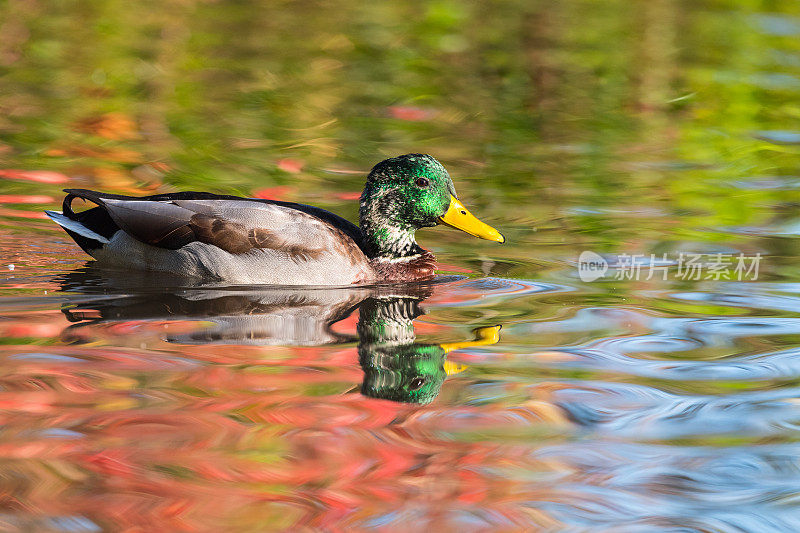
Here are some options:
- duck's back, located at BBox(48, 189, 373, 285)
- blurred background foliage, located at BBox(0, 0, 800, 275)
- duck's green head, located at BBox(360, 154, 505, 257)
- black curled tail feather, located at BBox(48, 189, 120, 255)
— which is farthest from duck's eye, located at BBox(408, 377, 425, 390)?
black curled tail feather, located at BBox(48, 189, 120, 255)

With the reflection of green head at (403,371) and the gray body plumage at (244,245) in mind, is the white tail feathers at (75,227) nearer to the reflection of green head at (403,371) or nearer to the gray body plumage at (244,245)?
the gray body plumage at (244,245)

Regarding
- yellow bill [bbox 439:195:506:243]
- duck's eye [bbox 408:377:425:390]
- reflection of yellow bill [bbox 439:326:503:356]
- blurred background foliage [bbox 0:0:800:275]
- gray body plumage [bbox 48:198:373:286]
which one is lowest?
duck's eye [bbox 408:377:425:390]

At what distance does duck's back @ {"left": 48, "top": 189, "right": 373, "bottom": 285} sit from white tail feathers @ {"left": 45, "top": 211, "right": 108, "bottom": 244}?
0.04ft

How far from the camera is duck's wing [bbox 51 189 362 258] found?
667cm

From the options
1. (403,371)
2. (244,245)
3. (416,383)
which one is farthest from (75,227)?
(416,383)

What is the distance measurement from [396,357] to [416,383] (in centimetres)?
39

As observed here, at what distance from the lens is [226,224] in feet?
22.0

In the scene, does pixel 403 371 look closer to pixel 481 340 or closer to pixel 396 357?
pixel 396 357

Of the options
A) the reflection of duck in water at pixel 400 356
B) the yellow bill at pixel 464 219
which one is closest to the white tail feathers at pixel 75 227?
the reflection of duck in water at pixel 400 356

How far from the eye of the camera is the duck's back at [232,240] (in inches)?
262

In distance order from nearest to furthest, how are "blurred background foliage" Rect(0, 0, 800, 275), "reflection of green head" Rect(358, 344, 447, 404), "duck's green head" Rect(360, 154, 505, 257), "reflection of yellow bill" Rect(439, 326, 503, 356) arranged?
"reflection of green head" Rect(358, 344, 447, 404)
"reflection of yellow bill" Rect(439, 326, 503, 356)
"duck's green head" Rect(360, 154, 505, 257)
"blurred background foliage" Rect(0, 0, 800, 275)

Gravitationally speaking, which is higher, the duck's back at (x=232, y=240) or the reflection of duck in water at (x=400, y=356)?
the duck's back at (x=232, y=240)

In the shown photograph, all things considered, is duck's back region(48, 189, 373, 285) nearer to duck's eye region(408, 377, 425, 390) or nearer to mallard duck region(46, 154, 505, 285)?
mallard duck region(46, 154, 505, 285)

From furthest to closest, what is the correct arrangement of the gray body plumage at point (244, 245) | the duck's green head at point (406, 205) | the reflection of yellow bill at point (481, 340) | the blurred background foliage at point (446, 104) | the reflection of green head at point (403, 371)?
the blurred background foliage at point (446, 104)
the duck's green head at point (406, 205)
the gray body plumage at point (244, 245)
the reflection of yellow bill at point (481, 340)
the reflection of green head at point (403, 371)
